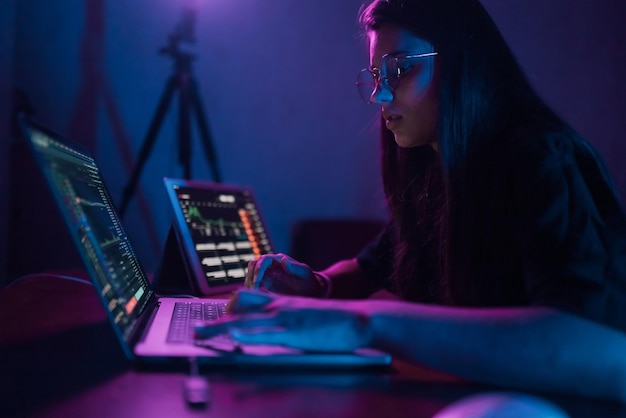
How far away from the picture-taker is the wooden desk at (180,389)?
599 millimetres

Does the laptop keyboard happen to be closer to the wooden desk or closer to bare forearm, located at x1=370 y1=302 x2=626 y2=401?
the wooden desk

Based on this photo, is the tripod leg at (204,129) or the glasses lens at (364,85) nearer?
the glasses lens at (364,85)

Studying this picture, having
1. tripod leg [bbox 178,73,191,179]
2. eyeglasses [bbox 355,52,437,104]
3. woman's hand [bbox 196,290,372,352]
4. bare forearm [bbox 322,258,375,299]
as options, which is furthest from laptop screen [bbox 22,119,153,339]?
tripod leg [bbox 178,73,191,179]

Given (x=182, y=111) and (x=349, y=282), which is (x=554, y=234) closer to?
(x=349, y=282)

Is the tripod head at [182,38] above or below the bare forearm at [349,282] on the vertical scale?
above

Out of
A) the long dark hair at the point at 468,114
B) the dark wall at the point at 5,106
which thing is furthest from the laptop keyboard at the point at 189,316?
the dark wall at the point at 5,106

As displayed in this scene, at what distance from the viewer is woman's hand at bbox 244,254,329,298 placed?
1.19 metres

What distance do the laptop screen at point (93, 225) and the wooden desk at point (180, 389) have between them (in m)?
0.08

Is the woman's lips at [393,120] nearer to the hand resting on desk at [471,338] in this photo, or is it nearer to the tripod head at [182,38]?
the hand resting on desk at [471,338]

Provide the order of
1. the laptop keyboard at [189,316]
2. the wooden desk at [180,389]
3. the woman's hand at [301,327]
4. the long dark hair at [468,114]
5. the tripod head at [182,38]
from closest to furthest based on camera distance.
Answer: the wooden desk at [180,389]
the woman's hand at [301,327]
the laptop keyboard at [189,316]
the long dark hair at [468,114]
the tripod head at [182,38]

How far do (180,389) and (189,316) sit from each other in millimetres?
341

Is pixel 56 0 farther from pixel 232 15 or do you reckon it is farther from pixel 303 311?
pixel 303 311

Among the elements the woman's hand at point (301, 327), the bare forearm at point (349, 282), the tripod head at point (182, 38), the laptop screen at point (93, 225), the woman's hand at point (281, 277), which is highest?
the tripod head at point (182, 38)

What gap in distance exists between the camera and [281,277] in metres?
1.23
